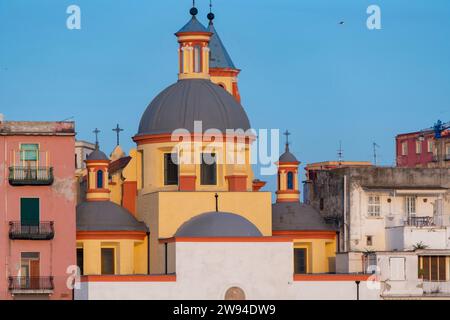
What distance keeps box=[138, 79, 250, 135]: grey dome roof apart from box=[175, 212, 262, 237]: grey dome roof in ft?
16.8

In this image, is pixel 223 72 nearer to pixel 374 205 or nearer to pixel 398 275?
pixel 374 205

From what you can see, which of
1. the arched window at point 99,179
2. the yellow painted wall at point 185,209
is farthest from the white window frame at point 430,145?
the arched window at point 99,179

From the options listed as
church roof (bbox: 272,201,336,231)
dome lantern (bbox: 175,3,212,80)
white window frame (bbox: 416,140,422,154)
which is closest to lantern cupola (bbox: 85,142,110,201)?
dome lantern (bbox: 175,3,212,80)

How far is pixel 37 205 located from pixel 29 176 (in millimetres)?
1311

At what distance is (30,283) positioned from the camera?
89.9m

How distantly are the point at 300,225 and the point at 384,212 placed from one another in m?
4.06

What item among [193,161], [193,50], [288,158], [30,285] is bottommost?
[30,285]

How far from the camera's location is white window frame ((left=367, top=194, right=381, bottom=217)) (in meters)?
100

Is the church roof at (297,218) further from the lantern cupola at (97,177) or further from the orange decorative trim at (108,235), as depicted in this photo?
the lantern cupola at (97,177)

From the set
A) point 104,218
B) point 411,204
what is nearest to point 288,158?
point 411,204

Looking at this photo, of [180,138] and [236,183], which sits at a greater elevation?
[180,138]

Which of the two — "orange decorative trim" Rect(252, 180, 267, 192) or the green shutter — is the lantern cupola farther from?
"orange decorative trim" Rect(252, 180, 267, 192)

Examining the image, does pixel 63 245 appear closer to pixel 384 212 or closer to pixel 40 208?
pixel 40 208

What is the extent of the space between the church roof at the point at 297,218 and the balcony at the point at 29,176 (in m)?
13.9
